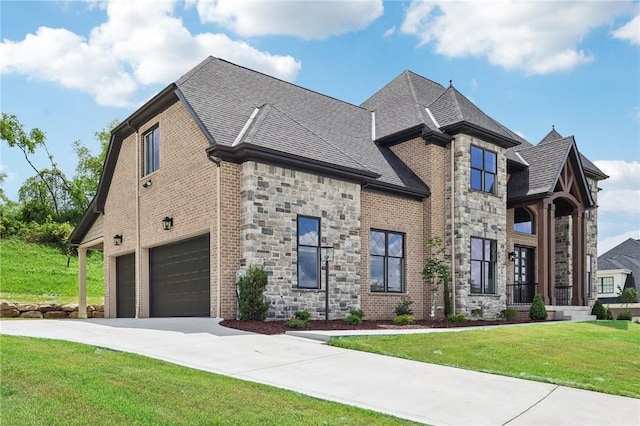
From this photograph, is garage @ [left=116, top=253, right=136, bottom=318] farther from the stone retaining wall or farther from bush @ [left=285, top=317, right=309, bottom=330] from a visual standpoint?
bush @ [left=285, top=317, right=309, bottom=330]

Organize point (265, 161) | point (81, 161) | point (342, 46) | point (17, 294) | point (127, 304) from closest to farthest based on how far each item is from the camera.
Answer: point (265, 161), point (342, 46), point (127, 304), point (17, 294), point (81, 161)

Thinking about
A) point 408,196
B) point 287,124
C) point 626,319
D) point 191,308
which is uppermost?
point 287,124

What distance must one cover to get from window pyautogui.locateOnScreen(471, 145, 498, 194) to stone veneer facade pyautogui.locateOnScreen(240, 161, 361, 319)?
5490mm

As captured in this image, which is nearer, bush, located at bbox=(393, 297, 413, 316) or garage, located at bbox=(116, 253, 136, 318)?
bush, located at bbox=(393, 297, 413, 316)

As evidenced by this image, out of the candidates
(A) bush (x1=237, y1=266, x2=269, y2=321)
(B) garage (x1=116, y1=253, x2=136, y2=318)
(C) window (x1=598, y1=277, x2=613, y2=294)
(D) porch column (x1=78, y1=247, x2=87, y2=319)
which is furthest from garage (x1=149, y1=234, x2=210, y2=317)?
(C) window (x1=598, y1=277, x2=613, y2=294)

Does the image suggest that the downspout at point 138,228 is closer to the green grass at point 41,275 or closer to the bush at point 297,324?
the green grass at point 41,275

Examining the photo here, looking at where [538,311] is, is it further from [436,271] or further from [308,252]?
[308,252]

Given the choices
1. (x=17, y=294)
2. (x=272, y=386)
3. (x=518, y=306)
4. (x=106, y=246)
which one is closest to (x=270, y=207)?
(x=272, y=386)

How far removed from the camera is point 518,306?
70.7 feet

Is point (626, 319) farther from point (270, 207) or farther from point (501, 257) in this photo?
point (270, 207)

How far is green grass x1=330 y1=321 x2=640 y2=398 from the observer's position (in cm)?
941

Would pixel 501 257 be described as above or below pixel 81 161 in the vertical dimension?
below

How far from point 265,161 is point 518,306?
39.4ft

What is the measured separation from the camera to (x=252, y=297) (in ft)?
46.0
